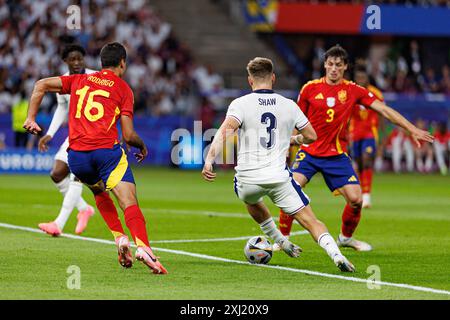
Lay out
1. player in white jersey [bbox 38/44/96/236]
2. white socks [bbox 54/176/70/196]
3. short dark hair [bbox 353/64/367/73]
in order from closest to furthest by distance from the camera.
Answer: player in white jersey [bbox 38/44/96/236] < white socks [bbox 54/176/70/196] < short dark hair [bbox 353/64/367/73]

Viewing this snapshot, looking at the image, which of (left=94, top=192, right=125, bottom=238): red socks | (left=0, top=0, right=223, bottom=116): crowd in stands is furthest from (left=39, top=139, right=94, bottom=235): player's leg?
(left=0, top=0, right=223, bottom=116): crowd in stands

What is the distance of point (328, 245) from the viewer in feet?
34.7

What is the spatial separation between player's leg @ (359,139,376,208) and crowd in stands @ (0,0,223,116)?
13.3 meters

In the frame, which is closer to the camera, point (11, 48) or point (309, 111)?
point (309, 111)

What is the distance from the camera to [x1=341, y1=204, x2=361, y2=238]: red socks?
12795mm

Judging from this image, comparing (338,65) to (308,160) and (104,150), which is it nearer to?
(308,160)

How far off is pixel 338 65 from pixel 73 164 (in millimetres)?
3506

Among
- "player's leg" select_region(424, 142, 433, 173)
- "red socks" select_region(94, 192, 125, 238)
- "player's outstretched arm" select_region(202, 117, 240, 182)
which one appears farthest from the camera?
"player's leg" select_region(424, 142, 433, 173)

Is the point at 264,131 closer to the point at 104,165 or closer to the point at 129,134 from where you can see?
the point at 129,134

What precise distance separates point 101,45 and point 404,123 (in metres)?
24.3

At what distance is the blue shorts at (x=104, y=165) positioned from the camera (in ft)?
34.8

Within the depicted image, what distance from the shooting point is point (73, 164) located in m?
10.8

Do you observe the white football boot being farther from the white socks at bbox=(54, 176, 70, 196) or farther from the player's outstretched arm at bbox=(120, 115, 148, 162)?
the white socks at bbox=(54, 176, 70, 196)
